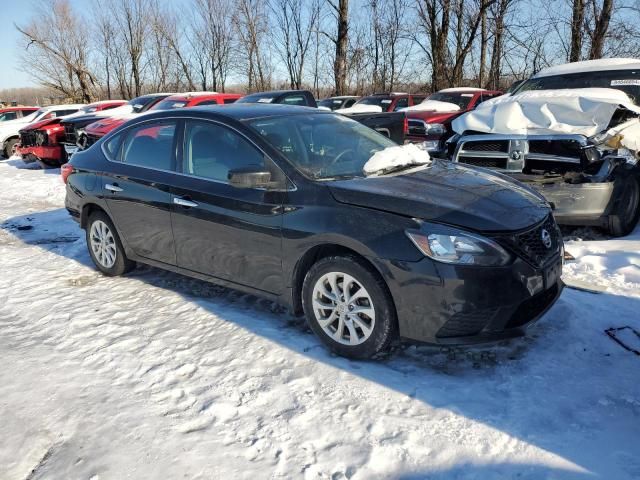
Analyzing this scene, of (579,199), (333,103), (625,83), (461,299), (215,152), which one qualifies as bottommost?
(461,299)

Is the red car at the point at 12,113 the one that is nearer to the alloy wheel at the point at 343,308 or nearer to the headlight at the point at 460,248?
the alloy wheel at the point at 343,308

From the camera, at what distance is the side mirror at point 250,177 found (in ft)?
11.6

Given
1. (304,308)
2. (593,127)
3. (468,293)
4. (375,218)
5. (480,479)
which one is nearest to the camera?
(480,479)

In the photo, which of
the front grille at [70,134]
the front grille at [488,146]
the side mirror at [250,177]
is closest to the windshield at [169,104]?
the front grille at [70,134]

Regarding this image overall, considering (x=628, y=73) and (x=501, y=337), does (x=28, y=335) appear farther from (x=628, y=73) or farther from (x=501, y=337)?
(x=628, y=73)

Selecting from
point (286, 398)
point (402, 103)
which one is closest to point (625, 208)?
point (286, 398)

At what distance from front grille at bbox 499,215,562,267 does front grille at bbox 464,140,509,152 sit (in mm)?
2691

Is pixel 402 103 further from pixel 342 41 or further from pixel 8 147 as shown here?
pixel 8 147

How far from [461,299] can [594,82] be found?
19.4ft

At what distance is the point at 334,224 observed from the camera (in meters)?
3.29

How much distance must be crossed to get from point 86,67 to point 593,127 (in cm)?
3595

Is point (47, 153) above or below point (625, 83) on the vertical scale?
below

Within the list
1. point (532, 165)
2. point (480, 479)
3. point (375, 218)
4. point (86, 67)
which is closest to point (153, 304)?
point (375, 218)

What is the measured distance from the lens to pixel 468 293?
2.96 m
